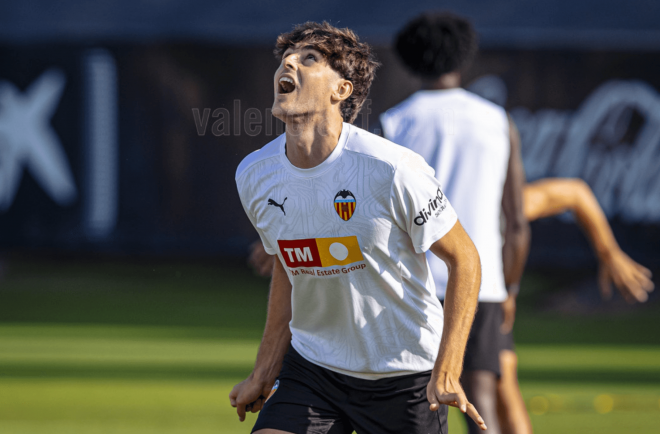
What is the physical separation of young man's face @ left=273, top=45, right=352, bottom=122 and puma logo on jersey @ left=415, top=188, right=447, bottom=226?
0.51 m

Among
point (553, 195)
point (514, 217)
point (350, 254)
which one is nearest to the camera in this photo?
point (350, 254)

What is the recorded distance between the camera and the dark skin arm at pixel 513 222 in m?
4.18

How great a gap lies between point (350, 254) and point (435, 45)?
165 cm

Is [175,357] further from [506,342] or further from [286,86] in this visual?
[286,86]

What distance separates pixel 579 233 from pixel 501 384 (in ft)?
23.6

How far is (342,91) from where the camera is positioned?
316cm

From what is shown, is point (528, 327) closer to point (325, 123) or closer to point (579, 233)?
point (579, 233)

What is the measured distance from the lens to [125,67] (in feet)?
38.9

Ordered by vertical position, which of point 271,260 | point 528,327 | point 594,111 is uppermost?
point 271,260

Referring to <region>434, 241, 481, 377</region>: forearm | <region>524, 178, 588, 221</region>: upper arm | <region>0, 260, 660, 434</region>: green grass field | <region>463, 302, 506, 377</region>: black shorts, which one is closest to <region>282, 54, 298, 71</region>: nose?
<region>434, 241, 481, 377</region>: forearm

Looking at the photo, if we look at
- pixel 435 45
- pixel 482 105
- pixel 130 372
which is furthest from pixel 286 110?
pixel 130 372

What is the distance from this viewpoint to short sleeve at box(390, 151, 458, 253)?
2.90 m

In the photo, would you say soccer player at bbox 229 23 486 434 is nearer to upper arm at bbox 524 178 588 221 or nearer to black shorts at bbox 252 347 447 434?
black shorts at bbox 252 347 447 434

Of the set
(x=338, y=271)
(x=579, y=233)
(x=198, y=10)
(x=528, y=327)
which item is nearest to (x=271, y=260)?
(x=338, y=271)
